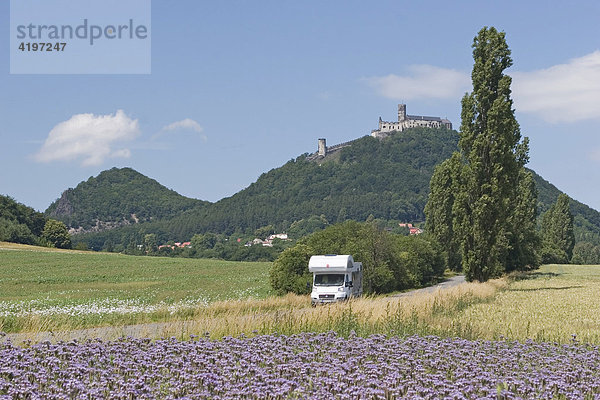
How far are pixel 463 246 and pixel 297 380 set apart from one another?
40827mm

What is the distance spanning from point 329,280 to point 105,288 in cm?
2520

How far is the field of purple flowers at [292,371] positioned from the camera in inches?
337

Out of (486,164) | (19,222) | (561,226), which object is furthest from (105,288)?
(19,222)

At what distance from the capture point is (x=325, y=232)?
5022 cm

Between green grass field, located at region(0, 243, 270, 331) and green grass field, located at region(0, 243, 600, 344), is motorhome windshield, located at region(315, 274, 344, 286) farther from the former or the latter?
green grass field, located at region(0, 243, 270, 331)

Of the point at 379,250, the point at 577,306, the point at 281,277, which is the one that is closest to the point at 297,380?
the point at 577,306

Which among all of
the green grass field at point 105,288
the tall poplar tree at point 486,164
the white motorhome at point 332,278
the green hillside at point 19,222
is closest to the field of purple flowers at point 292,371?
the green grass field at point 105,288

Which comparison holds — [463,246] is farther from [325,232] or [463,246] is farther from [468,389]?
[468,389]

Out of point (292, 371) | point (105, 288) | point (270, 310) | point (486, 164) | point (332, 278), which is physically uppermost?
point (486, 164)

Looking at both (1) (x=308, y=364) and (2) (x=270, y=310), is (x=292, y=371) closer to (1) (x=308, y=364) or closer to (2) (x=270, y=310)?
(1) (x=308, y=364)

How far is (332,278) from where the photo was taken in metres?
36.0

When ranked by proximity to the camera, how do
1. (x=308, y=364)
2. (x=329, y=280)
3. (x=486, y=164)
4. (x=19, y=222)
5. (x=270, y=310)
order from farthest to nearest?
1. (x=19, y=222)
2. (x=486, y=164)
3. (x=329, y=280)
4. (x=270, y=310)
5. (x=308, y=364)

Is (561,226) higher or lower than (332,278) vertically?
higher

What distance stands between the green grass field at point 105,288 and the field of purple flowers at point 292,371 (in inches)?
→ 309
